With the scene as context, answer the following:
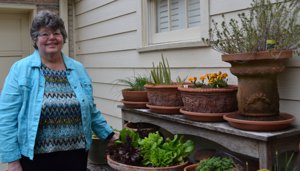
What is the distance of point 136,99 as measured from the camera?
2.85m

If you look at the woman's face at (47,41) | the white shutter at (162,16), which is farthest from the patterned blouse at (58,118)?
the white shutter at (162,16)

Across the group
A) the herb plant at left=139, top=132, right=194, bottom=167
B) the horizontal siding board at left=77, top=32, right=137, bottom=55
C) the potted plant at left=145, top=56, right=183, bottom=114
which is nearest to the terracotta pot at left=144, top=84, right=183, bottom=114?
the potted plant at left=145, top=56, right=183, bottom=114

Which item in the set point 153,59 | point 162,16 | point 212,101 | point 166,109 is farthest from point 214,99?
point 162,16

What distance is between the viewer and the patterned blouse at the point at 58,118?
6.98 ft

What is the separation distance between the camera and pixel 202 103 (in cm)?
204

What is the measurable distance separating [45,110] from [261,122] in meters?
1.23

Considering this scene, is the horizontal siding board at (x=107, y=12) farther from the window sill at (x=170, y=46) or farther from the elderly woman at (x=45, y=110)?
the elderly woman at (x=45, y=110)

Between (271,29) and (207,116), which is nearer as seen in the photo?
(271,29)

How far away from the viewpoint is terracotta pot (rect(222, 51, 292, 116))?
1.78 metres

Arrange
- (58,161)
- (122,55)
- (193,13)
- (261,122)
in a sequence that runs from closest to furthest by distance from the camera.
Answer: (261,122), (58,161), (193,13), (122,55)

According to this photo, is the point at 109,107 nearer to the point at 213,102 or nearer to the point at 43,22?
the point at 43,22

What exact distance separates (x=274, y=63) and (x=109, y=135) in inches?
51.3

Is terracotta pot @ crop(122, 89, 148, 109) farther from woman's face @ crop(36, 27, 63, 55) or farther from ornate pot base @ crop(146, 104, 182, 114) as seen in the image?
woman's face @ crop(36, 27, 63, 55)

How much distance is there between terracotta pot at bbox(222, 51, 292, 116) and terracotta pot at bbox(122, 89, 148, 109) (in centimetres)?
106
